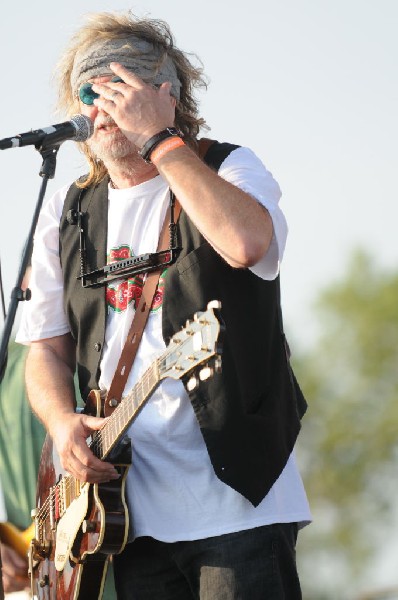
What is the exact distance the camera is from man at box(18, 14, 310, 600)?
3.64m

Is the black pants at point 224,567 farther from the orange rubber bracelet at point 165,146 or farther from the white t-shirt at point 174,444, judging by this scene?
the orange rubber bracelet at point 165,146

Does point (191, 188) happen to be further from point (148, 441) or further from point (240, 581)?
point (240, 581)

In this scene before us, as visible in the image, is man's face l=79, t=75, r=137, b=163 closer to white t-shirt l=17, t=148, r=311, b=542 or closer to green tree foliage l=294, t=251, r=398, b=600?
white t-shirt l=17, t=148, r=311, b=542

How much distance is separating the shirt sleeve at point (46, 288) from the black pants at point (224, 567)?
2.80 feet

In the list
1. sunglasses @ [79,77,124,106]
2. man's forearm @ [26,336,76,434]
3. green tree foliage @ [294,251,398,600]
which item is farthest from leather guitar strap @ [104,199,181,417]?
green tree foliage @ [294,251,398,600]

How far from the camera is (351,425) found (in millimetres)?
26203

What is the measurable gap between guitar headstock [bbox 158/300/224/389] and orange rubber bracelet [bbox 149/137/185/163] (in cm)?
59

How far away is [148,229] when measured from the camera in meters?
4.07

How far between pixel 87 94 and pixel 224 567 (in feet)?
5.11

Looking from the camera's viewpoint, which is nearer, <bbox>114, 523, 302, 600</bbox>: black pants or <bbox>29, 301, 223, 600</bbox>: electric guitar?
<bbox>29, 301, 223, 600</bbox>: electric guitar

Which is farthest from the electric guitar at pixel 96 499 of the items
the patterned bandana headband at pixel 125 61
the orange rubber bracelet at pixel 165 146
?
the patterned bandana headband at pixel 125 61

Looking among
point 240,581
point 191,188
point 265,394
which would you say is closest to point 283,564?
point 240,581

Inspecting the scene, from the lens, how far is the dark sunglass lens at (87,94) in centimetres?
414

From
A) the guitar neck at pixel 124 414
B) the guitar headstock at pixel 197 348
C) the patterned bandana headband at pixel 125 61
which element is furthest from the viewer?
the patterned bandana headband at pixel 125 61
